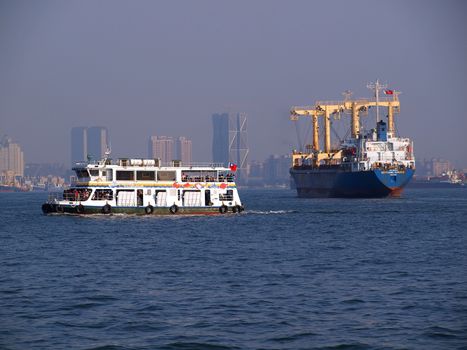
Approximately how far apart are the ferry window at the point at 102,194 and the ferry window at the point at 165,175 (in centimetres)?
511

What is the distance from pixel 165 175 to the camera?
79750 mm

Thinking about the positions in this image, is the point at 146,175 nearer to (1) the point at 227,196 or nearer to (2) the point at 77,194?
(2) the point at 77,194

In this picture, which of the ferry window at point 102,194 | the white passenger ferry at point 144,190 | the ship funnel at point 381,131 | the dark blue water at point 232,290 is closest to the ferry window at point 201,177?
the white passenger ferry at point 144,190

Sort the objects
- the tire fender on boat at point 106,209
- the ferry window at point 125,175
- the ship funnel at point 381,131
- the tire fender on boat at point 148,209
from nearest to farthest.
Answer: the tire fender on boat at point 106,209
the ferry window at point 125,175
the tire fender on boat at point 148,209
the ship funnel at point 381,131

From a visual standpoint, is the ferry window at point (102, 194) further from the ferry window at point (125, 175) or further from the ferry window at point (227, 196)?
the ferry window at point (227, 196)

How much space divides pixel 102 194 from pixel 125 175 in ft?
9.37

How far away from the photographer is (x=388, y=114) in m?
167

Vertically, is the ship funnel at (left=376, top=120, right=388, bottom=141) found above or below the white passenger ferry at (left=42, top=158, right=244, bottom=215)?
above

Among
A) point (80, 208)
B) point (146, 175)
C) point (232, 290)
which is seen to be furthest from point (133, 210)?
point (232, 290)

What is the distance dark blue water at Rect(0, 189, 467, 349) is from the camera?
1051 inches

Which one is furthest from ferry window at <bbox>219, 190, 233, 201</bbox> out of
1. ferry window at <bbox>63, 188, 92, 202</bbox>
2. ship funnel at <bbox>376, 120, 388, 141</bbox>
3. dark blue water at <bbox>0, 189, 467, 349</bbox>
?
ship funnel at <bbox>376, 120, 388, 141</bbox>

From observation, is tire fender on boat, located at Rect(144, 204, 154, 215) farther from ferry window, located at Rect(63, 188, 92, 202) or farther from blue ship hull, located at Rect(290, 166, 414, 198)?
blue ship hull, located at Rect(290, 166, 414, 198)

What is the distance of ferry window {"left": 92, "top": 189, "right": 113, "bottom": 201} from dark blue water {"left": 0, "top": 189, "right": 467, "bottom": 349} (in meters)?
12.9

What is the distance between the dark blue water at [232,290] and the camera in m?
26.7
